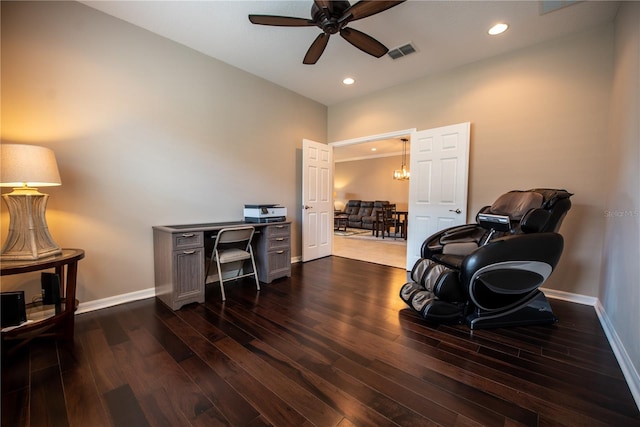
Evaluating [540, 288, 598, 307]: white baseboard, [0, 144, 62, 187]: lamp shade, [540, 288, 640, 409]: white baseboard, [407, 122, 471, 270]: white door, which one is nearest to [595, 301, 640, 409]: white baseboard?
[540, 288, 640, 409]: white baseboard

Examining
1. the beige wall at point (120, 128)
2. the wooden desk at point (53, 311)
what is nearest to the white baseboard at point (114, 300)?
the beige wall at point (120, 128)

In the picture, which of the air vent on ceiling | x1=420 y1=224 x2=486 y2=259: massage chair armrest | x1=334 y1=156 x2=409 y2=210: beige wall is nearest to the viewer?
x1=420 y1=224 x2=486 y2=259: massage chair armrest

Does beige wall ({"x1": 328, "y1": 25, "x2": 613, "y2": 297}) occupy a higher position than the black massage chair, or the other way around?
beige wall ({"x1": 328, "y1": 25, "x2": 613, "y2": 297})

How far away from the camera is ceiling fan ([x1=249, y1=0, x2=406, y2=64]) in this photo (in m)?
1.80

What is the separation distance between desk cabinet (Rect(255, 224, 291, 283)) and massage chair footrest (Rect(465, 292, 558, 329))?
205 centimetres

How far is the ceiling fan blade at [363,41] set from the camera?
6.90 ft

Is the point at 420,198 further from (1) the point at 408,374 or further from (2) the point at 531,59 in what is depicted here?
(1) the point at 408,374

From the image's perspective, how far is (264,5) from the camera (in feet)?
7.29

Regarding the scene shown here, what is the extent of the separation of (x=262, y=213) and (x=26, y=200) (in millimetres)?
1896

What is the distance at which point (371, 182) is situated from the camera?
9492 millimetres

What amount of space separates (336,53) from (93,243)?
10.3ft

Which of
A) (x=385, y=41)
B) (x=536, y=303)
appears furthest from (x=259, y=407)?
(x=385, y=41)

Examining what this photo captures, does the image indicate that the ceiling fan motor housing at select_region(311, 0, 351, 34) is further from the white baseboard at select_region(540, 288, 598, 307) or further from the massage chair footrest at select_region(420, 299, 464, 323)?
the white baseboard at select_region(540, 288, 598, 307)

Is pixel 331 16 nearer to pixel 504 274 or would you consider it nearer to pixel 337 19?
pixel 337 19
